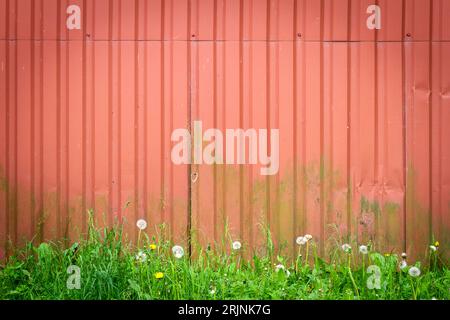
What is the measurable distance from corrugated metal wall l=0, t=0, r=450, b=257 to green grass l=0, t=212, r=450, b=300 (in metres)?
0.24

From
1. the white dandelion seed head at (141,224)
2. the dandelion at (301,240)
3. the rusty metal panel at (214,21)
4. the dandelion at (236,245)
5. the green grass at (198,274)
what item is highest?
the rusty metal panel at (214,21)

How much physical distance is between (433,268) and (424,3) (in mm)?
2433

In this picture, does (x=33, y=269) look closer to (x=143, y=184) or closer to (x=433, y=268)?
(x=143, y=184)

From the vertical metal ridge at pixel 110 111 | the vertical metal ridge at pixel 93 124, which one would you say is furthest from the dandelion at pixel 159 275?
the vertical metal ridge at pixel 93 124

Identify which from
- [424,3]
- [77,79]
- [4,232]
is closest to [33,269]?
[4,232]

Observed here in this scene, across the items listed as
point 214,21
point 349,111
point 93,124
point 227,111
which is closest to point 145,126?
point 93,124

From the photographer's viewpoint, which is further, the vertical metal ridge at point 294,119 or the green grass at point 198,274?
the vertical metal ridge at point 294,119

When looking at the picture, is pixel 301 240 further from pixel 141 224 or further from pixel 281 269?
pixel 141 224

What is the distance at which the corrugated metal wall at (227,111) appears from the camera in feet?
15.8

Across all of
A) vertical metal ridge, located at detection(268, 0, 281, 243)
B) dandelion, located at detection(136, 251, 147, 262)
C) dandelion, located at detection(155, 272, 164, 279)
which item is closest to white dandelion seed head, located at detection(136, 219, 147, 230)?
dandelion, located at detection(136, 251, 147, 262)

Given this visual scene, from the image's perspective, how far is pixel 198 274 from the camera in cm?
436

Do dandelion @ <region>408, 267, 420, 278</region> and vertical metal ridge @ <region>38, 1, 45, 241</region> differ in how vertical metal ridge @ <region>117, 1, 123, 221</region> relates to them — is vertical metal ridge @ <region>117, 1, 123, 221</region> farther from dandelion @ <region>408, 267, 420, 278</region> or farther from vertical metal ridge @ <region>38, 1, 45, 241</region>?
dandelion @ <region>408, 267, 420, 278</region>

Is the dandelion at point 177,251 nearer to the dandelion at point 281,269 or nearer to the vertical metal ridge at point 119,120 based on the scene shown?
the vertical metal ridge at point 119,120

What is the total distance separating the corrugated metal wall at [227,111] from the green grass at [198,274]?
24 cm
